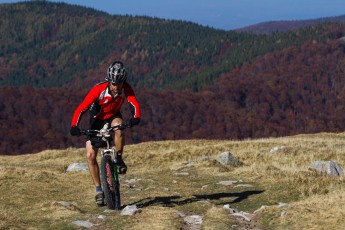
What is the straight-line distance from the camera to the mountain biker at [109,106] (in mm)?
13820

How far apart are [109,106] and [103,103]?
0.19 m

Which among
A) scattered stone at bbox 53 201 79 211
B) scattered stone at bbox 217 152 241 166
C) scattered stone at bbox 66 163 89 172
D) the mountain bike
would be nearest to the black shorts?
the mountain bike

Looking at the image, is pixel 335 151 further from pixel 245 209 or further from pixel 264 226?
pixel 264 226

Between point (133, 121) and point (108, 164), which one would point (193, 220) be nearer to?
point (108, 164)

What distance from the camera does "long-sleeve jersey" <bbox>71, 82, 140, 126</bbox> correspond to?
1388 centimetres

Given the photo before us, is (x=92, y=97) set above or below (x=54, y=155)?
above

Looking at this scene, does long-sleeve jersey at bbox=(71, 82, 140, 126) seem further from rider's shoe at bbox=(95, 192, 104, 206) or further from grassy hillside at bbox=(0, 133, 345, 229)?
grassy hillside at bbox=(0, 133, 345, 229)

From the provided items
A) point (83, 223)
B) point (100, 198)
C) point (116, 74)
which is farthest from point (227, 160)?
point (83, 223)

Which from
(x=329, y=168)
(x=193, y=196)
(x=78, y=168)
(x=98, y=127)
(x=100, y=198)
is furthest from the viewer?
(x=78, y=168)

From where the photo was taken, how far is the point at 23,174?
22203mm

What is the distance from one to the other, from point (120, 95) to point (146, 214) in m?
3.02

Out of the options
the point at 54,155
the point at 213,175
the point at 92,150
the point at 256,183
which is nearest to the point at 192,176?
the point at 213,175

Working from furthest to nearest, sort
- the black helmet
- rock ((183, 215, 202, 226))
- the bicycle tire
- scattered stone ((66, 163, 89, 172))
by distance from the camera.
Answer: scattered stone ((66, 163, 89, 172)), the bicycle tire, the black helmet, rock ((183, 215, 202, 226))

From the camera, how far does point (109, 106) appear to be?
46.8ft
